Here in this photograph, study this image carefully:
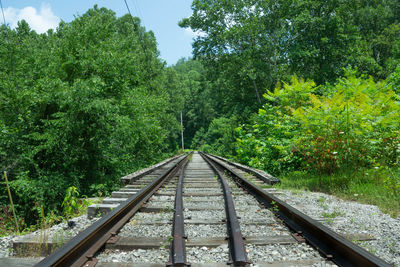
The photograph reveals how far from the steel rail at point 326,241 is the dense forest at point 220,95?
2.11 meters

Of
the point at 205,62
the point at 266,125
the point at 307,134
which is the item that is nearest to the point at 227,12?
the point at 205,62

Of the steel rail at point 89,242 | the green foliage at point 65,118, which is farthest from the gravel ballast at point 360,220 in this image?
the green foliage at point 65,118

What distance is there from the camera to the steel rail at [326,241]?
2.03 metres

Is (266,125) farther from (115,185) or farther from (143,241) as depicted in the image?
(143,241)

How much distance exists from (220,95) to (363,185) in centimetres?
1908

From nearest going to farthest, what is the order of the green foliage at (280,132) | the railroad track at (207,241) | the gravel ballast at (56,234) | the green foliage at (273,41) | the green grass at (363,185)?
the railroad track at (207,241)
the gravel ballast at (56,234)
the green grass at (363,185)
the green foliage at (280,132)
the green foliage at (273,41)

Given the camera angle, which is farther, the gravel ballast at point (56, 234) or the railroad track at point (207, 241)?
the gravel ballast at point (56, 234)

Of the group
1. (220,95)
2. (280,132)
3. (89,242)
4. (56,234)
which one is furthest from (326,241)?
(220,95)

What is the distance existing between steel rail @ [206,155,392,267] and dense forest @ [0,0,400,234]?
2.11 meters

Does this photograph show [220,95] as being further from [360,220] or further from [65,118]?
[360,220]

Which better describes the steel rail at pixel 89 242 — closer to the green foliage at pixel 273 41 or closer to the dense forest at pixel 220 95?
the dense forest at pixel 220 95

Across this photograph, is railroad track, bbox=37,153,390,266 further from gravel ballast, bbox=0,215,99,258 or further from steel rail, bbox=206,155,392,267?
gravel ballast, bbox=0,215,99,258

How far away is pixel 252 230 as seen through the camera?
3.17m

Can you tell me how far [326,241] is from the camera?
2564 millimetres
